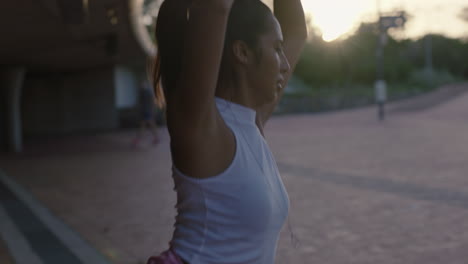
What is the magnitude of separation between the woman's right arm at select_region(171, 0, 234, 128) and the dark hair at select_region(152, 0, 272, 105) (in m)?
0.10

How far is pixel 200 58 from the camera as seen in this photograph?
3.52ft

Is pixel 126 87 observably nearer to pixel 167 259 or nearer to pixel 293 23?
pixel 293 23

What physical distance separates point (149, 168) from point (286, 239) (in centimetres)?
600

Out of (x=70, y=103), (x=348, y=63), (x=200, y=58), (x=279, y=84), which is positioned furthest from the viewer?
(x=348, y=63)

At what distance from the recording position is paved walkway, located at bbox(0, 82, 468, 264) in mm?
4898

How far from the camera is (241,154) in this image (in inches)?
45.1

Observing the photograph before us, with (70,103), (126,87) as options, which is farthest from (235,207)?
(126,87)

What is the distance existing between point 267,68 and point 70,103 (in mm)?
23173

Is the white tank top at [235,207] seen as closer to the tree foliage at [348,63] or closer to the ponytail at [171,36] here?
the ponytail at [171,36]

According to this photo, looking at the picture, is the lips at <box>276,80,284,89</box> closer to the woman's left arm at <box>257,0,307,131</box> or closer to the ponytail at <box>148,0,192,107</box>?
the ponytail at <box>148,0,192,107</box>

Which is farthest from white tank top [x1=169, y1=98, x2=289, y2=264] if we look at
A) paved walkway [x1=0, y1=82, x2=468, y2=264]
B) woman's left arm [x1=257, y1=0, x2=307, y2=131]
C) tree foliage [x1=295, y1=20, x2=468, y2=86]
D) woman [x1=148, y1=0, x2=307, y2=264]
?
tree foliage [x1=295, y1=20, x2=468, y2=86]

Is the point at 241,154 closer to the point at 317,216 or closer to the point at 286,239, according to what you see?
the point at 286,239

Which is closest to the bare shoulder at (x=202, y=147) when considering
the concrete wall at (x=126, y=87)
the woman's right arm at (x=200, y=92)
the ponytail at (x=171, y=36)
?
the woman's right arm at (x=200, y=92)

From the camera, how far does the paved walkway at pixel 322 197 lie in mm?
4898
